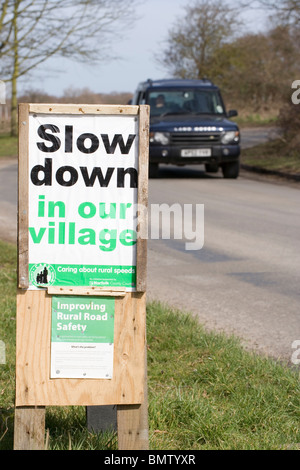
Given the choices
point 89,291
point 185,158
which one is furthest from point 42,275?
point 185,158

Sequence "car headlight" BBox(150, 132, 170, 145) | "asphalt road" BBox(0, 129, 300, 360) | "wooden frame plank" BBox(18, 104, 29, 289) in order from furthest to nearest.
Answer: "car headlight" BBox(150, 132, 170, 145) → "asphalt road" BBox(0, 129, 300, 360) → "wooden frame plank" BBox(18, 104, 29, 289)

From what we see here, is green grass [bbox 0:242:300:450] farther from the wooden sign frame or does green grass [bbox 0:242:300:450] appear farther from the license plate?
the license plate

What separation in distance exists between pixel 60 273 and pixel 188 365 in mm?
1781

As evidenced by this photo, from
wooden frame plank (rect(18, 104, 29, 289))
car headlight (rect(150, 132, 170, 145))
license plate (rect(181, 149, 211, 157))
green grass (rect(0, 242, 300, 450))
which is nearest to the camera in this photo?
wooden frame plank (rect(18, 104, 29, 289))

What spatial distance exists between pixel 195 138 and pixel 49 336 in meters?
13.6

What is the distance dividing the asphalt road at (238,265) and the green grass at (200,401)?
0.49 meters

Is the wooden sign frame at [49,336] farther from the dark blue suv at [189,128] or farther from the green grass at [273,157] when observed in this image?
the green grass at [273,157]

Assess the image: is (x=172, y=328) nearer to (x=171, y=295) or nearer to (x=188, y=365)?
(x=188, y=365)

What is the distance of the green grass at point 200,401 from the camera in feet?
10.9

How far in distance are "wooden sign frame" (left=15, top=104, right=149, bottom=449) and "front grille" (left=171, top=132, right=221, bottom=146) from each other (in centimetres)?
1329

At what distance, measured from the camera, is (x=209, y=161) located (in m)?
16.5

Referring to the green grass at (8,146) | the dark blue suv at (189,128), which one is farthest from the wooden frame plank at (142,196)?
the green grass at (8,146)

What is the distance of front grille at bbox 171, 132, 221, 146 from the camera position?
1611cm

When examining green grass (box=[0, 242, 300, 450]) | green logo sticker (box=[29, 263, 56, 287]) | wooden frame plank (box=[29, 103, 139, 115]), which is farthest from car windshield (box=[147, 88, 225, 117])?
green logo sticker (box=[29, 263, 56, 287])
